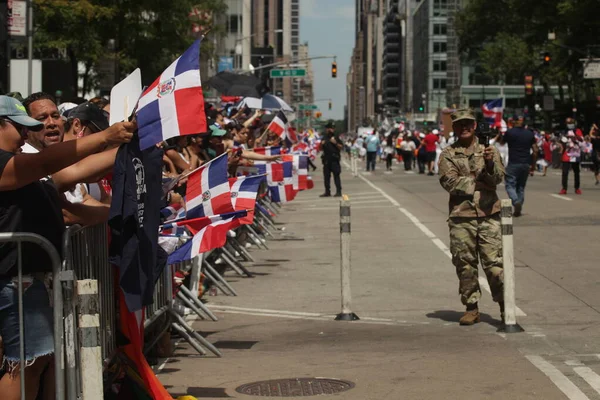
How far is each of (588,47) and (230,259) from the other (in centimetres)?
4965

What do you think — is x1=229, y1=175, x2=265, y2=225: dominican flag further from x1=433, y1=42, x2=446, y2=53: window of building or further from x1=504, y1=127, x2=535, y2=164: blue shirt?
x1=433, y1=42, x2=446, y2=53: window of building

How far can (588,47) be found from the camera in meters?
62.5

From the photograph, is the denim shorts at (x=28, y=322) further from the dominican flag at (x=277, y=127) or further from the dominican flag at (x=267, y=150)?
the dominican flag at (x=277, y=127)

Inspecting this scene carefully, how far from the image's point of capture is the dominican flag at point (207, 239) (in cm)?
934

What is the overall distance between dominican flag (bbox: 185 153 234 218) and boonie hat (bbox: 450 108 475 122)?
7.63 feet

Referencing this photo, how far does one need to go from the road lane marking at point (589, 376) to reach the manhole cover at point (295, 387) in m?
1.56

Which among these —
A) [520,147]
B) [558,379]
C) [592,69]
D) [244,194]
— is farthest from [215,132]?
[592,69]

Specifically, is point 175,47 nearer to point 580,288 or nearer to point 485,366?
point 580,288

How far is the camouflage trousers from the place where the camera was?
35.5 feet

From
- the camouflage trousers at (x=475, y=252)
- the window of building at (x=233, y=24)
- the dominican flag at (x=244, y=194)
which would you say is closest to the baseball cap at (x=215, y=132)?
the dominican flag at (x=244, y=194)

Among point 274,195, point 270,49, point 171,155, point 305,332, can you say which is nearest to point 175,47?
point 274,195

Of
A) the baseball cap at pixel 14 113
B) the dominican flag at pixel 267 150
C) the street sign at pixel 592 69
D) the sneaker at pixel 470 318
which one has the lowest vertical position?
the sneaker at pixel 470 318

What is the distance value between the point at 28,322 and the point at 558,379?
3.94 meters

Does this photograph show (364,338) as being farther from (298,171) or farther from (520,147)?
(520,147)
